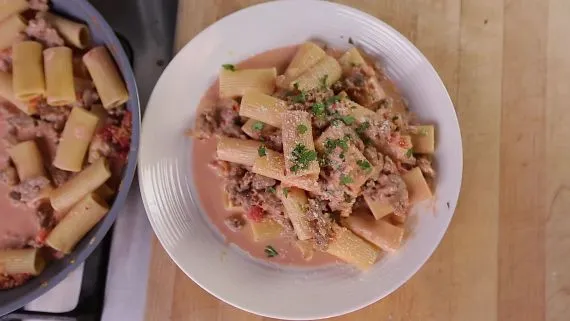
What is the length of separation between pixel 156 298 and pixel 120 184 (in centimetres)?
29

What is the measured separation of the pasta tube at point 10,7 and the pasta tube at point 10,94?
0.14m

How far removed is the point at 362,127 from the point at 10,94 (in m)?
0.86

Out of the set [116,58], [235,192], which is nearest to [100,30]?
[116,58]

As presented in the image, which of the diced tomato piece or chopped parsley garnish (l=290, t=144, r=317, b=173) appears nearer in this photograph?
chopped parsley garnish (l=290, t=144, r=317, b=173)

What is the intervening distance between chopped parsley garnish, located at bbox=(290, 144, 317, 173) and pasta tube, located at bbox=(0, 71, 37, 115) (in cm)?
66

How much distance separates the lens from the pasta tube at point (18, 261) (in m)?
1.39

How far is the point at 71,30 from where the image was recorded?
144 centimetres

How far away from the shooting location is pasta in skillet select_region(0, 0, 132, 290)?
1396 millimetres

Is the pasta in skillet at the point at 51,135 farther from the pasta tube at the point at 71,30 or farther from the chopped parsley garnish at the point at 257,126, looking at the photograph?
the chopped parsley garnish at the point at 257,126

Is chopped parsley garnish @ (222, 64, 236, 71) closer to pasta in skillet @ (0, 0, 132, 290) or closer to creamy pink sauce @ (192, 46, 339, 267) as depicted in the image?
creamy pink sauce @ (192, 46, 339, 267)

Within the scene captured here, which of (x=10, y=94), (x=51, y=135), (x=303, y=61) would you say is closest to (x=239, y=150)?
(x=303, y=61)

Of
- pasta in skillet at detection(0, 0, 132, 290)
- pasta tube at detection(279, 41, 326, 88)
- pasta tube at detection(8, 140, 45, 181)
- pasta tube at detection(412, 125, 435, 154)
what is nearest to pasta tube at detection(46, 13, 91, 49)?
pasta in skillet at detection(0, 0, 132, 290)

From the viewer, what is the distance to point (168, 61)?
1535 mm

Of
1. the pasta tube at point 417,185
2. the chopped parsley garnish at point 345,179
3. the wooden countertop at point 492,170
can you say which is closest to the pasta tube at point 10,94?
the wooden countertop at point 492,170
